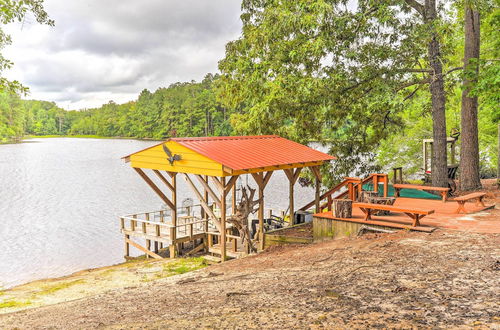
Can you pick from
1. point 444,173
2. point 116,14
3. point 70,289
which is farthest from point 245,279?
point 116,14

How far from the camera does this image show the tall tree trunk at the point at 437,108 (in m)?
12.7

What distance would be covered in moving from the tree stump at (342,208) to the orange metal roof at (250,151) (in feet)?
7.54

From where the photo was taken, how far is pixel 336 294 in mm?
4789

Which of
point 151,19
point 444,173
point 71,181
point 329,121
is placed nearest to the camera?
point 444,173

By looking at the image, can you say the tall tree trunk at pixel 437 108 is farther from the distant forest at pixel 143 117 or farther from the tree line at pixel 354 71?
the distant forest at pixel 143 117

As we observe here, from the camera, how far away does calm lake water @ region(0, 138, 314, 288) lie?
1627 centimetres

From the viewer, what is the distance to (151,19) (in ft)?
103

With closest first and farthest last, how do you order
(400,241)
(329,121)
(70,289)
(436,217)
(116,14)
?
(400,241), (436,217), (70,289), (329,121), (116,14)

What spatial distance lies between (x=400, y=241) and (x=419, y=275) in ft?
6.19

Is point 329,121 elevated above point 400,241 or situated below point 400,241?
above

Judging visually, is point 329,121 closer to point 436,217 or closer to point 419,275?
point 436,217

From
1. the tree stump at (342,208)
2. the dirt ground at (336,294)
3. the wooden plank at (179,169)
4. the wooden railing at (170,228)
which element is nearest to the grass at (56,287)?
the wooden railing at (170,228)

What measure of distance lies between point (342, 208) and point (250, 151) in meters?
3.67

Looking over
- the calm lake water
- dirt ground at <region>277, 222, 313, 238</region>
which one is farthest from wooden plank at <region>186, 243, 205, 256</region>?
dirt ground at <region>277, 222, 313, 238</region>
